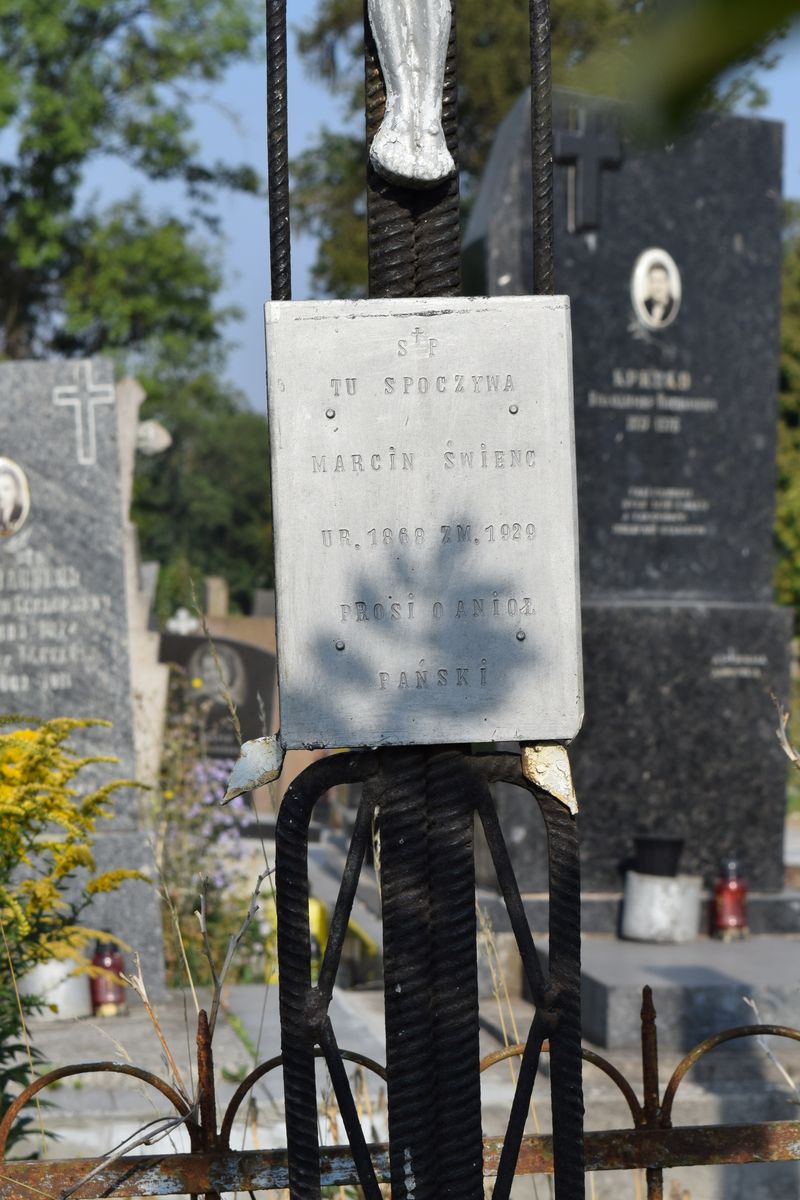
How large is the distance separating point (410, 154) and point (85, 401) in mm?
5690

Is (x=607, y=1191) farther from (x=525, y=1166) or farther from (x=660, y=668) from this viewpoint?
(x=660, y=668)

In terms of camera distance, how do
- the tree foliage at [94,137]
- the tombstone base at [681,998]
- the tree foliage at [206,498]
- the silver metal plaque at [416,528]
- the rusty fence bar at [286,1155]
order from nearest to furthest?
1. the silver metal plaque at [416,528]
2. the rusty fence bar at [286,1155]
3. the tombstone base at [681,998]
4. the tree foliage at [94,137]
5. the tree foliage at [206,498]

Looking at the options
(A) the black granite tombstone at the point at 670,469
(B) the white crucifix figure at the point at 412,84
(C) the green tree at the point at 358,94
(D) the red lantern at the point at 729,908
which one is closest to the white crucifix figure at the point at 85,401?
(A) the black granite tombstone at the point at 670,469

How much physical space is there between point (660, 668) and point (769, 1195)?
3410mm

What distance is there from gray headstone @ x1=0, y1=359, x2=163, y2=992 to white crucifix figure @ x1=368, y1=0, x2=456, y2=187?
5.59m

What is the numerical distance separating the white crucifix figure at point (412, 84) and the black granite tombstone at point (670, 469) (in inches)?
217

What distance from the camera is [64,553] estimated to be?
7.65 m

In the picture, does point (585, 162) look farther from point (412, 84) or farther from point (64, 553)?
point (412, 84)

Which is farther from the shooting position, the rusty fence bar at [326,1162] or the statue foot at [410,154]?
the rusty fence bar at [326,1162]

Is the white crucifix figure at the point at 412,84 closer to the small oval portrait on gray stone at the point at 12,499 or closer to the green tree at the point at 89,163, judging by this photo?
the small oval portrait on gray stone at the point at 12,499

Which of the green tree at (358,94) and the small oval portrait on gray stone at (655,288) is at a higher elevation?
the green tree at (358,94)

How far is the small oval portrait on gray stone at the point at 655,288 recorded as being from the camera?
7973mm

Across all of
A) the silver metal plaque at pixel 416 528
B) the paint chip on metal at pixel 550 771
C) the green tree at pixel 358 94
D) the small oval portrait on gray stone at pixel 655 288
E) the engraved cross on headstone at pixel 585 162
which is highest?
the green tree at pixel 358 94

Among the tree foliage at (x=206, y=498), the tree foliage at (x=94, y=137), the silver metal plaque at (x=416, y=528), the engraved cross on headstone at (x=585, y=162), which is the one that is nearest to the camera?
the silver metal plaque at (x=416, y=528)
